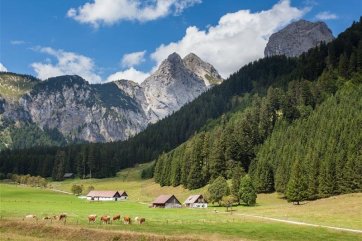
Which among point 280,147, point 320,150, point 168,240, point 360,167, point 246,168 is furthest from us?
point 246,168

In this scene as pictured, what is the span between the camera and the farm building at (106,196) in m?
172

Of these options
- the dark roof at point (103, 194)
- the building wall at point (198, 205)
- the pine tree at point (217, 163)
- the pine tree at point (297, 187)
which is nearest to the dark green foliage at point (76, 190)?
the dark roof at point (103, 194)

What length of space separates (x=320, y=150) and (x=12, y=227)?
346 feet

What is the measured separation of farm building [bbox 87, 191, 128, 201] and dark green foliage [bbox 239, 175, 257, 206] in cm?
6317

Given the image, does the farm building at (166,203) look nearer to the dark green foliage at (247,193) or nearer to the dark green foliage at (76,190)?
the dark green foliage at (247,193)

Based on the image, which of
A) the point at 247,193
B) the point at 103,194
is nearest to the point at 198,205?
the point at 247,193

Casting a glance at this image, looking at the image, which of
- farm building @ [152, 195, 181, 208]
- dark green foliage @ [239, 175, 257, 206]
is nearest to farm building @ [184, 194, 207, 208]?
farm building @ [152, 195, 181, 208]

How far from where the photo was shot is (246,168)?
177500 millimetres

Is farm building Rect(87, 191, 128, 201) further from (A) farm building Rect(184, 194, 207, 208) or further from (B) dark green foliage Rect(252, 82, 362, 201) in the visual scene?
(B) dark green foliage Rect(252, 82, 362, 201)

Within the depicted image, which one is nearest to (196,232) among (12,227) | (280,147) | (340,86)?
(12,227)

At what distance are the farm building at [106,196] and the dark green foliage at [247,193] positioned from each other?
6317 centimetres

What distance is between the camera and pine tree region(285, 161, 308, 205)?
390 feet

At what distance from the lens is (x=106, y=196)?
174m

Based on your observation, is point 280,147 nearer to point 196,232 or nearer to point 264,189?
point 264,189
